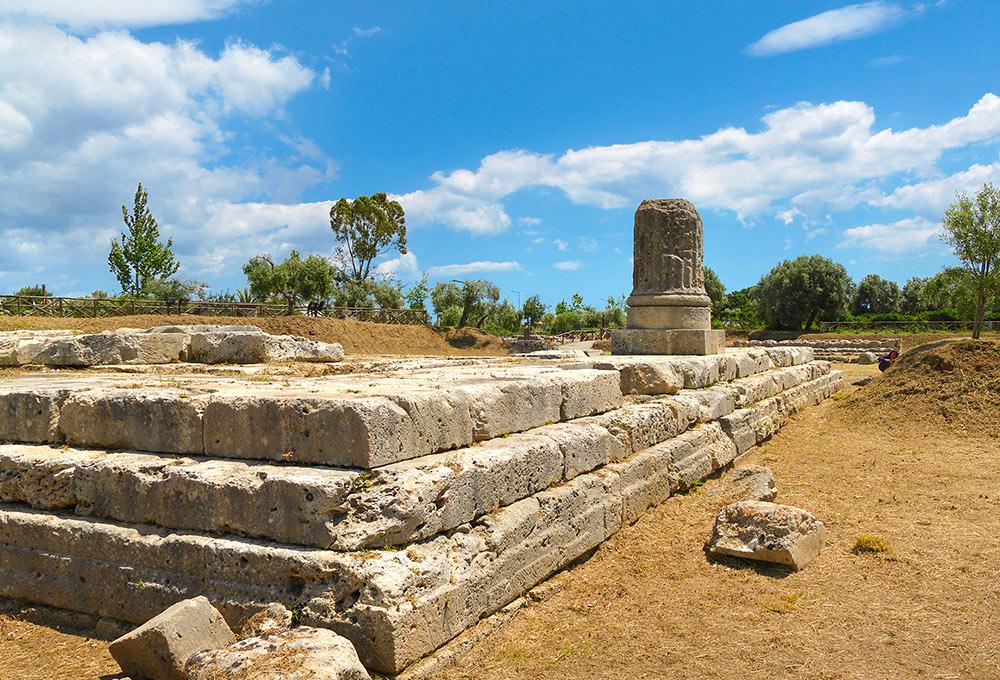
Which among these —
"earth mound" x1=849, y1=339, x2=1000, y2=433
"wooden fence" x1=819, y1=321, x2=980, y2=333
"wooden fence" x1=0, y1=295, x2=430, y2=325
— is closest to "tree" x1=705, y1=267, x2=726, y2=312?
"wooden fence" x1=819, y1=321, x2=980, y2=333

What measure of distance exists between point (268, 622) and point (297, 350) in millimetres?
7720

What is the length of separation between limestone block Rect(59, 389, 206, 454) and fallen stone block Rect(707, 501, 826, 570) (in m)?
3.63

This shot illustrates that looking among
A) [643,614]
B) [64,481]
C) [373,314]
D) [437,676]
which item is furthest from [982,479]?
[373,314]

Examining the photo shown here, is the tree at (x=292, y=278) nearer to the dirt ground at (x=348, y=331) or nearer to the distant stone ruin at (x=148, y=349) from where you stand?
the dirt ground at (x=348, y=331)

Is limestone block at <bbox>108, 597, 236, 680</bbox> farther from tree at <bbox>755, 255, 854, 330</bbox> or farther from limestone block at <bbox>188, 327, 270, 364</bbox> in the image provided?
tree at <bbox>755, 255, 854, 330</bbox>

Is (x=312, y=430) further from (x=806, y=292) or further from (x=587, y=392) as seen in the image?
(x=806, y=292)

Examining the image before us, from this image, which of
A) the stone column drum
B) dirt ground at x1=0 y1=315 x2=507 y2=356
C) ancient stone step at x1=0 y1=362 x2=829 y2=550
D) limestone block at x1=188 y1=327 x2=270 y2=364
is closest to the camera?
ancient stone step at x1=0 y1=362 x2=829 y2=550

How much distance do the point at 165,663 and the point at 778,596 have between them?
3525mm

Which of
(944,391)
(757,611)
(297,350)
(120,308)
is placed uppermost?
(120,308)

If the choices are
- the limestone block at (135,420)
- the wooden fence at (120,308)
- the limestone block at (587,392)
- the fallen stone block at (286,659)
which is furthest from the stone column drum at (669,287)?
the wooden fence at (120,308)

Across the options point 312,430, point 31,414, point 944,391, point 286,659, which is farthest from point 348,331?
point 286,659

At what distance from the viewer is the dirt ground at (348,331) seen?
21.8 m

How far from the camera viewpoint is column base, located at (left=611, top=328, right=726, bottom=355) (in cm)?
1016

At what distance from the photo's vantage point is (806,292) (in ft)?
137
